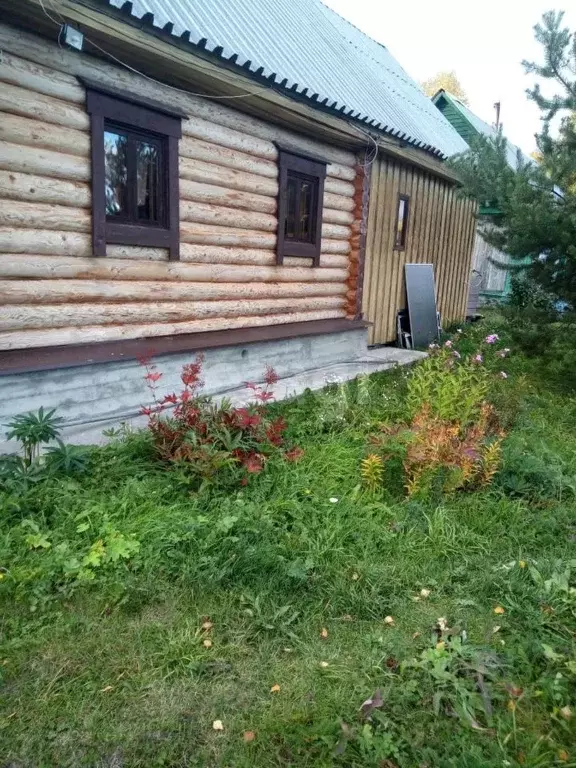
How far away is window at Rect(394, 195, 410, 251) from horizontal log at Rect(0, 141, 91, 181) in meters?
5.99

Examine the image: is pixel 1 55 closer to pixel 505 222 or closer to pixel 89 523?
pixel 89 523

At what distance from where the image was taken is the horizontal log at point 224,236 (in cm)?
564

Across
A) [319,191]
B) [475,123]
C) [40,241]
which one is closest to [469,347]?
[319,191]

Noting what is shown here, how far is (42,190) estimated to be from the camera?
14.2 feet

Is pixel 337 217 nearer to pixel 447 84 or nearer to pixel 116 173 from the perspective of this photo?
pixel 116 173

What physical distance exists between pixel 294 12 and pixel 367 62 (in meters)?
2.16

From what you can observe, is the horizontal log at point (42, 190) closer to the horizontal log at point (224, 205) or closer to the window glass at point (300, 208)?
the horizontal log at point (224, 205)

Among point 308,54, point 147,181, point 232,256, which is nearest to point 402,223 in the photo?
point 308,54

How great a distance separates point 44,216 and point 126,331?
127 cm

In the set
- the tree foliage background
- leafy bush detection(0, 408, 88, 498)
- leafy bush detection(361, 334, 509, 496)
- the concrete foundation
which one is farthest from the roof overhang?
the tree foliage background

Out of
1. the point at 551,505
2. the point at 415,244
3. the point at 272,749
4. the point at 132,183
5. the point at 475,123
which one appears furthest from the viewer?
the point at 475,123

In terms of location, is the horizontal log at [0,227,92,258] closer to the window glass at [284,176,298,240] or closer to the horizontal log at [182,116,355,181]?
the horizontal log at [182,116,355,181]

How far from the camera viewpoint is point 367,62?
1022 cm

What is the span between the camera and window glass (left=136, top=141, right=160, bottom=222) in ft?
16.7
